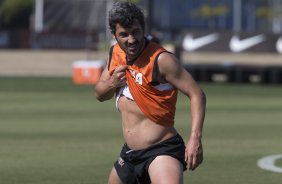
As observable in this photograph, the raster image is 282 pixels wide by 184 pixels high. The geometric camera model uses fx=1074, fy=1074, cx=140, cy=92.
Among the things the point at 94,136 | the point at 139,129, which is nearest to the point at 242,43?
the point at 94,136

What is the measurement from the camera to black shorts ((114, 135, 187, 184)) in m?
8.22

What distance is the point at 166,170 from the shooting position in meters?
8.01

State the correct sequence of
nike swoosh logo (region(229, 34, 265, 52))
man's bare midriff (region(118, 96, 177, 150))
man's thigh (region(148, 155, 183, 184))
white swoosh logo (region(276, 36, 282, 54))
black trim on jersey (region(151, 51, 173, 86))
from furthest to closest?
1. nike swoosh logo (region(229, 34, 265, 52))
2. white swoosh logo (region(276, 36, 282, 54))
3. man's bare midriff (region(118, 96, 177, 150))
4. black trim on jersey (region(151, 51, 173, 86))
5. man's thigh (region(148, 155, 183, 184))

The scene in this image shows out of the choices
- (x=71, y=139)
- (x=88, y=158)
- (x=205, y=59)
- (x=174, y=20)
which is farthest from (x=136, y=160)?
(x=174, y=20)

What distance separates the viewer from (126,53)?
8227 mm

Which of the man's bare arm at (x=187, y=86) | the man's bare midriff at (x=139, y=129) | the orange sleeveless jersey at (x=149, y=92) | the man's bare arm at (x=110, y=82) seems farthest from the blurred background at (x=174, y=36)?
the man's bare arm at (x=187, y=86)

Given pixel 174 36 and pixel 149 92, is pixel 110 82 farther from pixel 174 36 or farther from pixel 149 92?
pixel 174 36

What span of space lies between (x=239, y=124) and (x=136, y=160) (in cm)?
1188

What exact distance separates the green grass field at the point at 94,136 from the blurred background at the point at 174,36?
3.76m

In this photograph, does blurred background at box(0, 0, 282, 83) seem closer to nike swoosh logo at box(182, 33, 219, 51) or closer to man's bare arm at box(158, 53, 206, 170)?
nike swoosh logo at box(182, 33, 219, 51)

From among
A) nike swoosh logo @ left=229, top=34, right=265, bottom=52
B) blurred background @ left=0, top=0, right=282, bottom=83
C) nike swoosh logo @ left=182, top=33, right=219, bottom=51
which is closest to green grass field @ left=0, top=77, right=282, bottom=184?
blurred background @ left=0, top=0, right=282, bottom=83

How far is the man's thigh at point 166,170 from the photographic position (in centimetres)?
794

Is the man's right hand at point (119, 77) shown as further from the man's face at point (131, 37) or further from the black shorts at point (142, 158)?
the black shorts at point (142, 158)

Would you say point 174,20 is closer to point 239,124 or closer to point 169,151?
point 239,124
